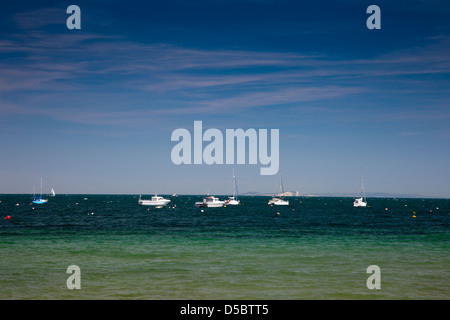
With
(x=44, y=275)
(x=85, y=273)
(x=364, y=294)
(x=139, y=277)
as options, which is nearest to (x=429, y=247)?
(x=364, y=294)

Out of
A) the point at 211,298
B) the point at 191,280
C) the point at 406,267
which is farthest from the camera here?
the point at 406,267

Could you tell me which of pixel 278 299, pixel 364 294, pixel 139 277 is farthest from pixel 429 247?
pixel 139 277

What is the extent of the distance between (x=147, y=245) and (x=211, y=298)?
22.5 metres
